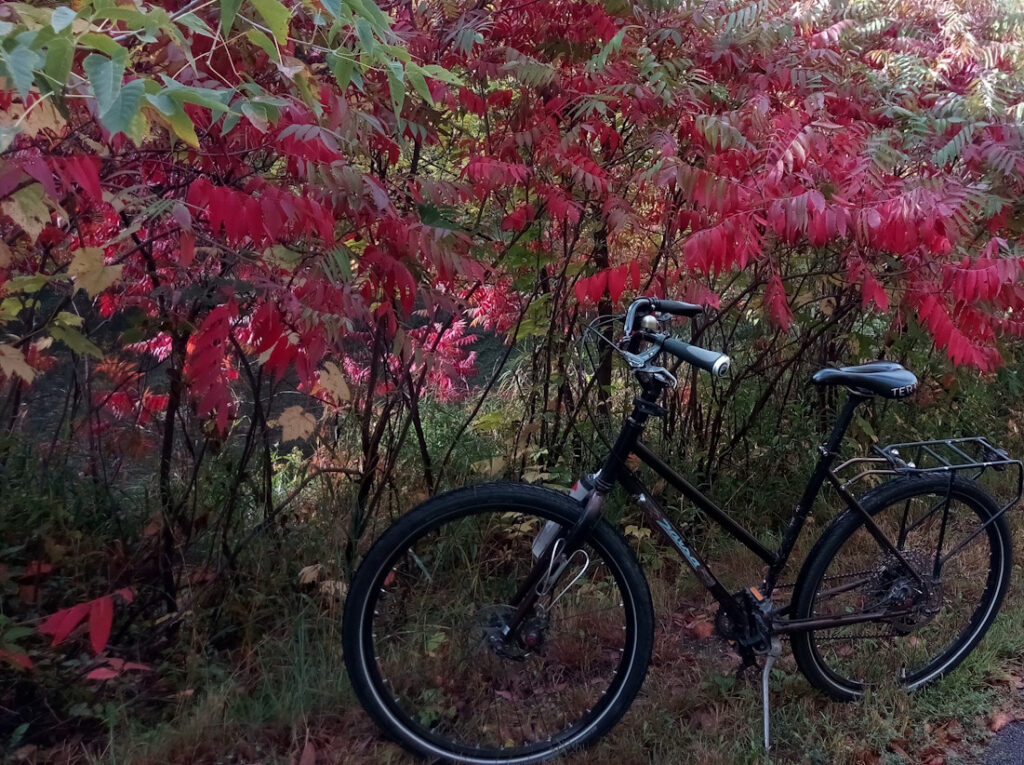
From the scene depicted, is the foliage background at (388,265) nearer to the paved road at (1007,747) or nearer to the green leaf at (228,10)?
the green leaf at (228,10)

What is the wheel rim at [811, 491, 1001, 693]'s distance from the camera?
9.39ft

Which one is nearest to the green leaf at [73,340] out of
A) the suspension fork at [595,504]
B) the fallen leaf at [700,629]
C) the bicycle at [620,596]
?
the bicycle at [620,596]

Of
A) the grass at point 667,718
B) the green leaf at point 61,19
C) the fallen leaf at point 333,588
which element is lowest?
the grass at point 667,718

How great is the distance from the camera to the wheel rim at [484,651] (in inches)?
99.8

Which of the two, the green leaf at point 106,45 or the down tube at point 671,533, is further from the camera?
the down tube at point 671,533

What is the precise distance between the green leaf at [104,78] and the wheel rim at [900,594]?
2.50m

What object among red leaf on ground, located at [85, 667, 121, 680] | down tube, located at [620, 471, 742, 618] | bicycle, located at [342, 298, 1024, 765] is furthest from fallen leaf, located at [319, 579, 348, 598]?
down tube, located at [620, 471, 742, 618]

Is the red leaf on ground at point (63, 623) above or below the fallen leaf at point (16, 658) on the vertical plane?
above

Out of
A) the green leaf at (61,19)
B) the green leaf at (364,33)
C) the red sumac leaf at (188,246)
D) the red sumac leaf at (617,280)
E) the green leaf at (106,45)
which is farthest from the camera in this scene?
the red sumac leaf at (617,280)

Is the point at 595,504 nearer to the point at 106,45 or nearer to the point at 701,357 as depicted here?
the point at 701,357

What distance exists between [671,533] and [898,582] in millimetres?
934

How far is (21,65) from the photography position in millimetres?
1303

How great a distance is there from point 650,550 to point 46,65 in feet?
10.5

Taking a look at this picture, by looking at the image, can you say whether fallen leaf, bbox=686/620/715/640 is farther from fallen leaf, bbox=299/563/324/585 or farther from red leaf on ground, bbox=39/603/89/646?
red leaf on ground, bbox=39/603/89/646
